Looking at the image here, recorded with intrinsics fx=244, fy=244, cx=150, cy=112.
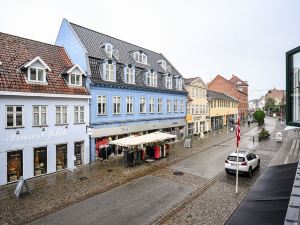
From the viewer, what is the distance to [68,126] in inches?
779

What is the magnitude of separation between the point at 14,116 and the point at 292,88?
1652 cm

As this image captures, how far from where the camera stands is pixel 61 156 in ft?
63.8

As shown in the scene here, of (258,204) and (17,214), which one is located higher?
(258,204)

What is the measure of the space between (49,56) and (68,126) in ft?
21.6

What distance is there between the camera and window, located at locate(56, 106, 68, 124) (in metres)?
19.3

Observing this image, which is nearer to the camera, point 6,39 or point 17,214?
point 17,214

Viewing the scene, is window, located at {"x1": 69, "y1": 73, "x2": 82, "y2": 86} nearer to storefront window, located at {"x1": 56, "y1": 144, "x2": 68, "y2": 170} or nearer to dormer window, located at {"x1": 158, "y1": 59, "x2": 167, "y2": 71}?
storefront window, located at {"x1": 56, "y1": 144, "x2": 68, "y2": 170}

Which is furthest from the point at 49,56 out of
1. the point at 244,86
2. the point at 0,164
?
the point at 244,86

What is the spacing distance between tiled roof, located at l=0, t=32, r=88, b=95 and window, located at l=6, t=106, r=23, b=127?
1.26 meters

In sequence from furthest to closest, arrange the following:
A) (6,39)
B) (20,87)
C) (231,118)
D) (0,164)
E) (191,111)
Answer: (231,118) < (191,111) < (6,39) < (20,87) < (0,164)

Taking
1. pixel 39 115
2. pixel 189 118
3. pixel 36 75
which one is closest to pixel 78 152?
pixel 39 115

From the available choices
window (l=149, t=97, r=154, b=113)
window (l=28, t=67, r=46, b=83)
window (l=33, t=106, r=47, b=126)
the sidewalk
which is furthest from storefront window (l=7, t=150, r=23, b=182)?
window (l=149, t=97, r=154, b=113)

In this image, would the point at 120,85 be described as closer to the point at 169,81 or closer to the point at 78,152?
the point at 78,152

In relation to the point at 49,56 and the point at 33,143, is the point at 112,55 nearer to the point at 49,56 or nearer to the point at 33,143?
the point at 49,56
